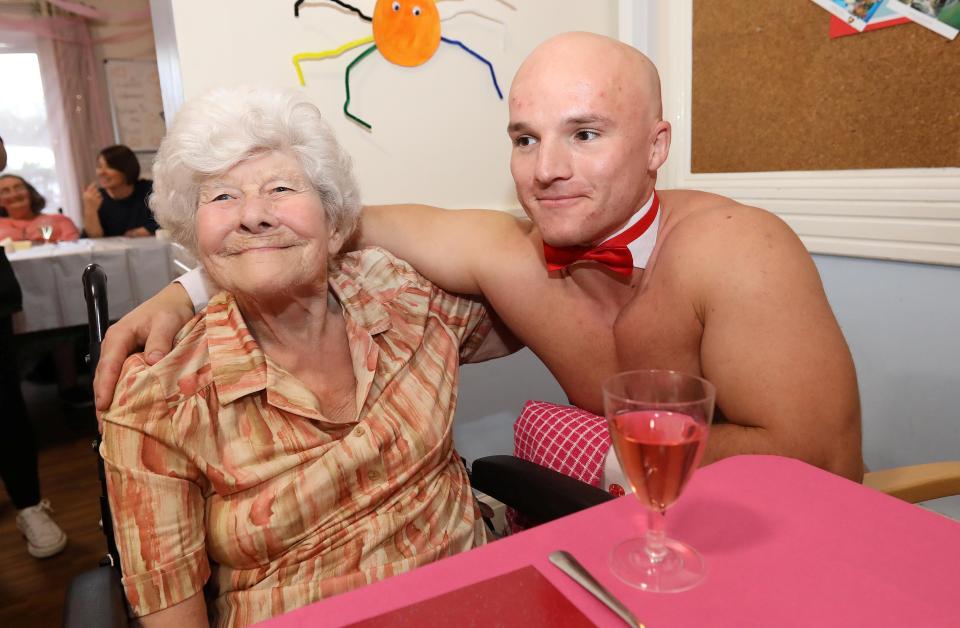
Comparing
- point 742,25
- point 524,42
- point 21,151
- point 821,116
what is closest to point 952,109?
point 821,116

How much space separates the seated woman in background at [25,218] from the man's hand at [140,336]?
3824 mm

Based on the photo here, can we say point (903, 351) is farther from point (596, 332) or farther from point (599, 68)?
point (599, 68)

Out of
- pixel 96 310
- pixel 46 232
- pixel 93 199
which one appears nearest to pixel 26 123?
pixel 93 199

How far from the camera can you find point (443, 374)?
1425 millimetres

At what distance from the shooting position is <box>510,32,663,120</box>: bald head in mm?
1280

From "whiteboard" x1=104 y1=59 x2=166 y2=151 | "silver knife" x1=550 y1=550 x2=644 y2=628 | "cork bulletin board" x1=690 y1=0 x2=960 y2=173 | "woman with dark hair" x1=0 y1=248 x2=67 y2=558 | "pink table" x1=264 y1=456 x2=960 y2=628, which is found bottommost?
"woman with dark hair" x1=0 y1=248 x2=67 y2=558

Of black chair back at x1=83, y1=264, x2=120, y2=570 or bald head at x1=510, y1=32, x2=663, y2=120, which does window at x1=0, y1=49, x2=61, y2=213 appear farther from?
bald head at x1=510, y1=32, x2=663, y2=120

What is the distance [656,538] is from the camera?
0.74 meters

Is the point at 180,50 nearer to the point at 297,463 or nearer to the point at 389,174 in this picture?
the point at 389,174

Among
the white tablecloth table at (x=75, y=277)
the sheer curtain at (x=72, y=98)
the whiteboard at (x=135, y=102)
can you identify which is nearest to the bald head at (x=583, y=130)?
the white tablecloth table at (x=75, y=277)

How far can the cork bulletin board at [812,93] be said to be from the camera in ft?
5.77

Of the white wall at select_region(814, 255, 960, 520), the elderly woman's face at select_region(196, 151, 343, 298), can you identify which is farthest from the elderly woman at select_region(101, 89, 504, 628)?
the white wall at select_region(814, 255, 960, 520)

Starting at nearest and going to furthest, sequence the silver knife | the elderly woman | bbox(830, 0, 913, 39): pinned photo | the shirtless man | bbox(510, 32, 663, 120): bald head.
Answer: the silver knife → the elderly woman → the shirtless man → bbox(510, 32, 663, 120): bald head → bbox(830, 0, 913, 39): pinned photo

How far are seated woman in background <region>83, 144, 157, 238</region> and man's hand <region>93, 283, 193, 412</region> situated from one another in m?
3.77
